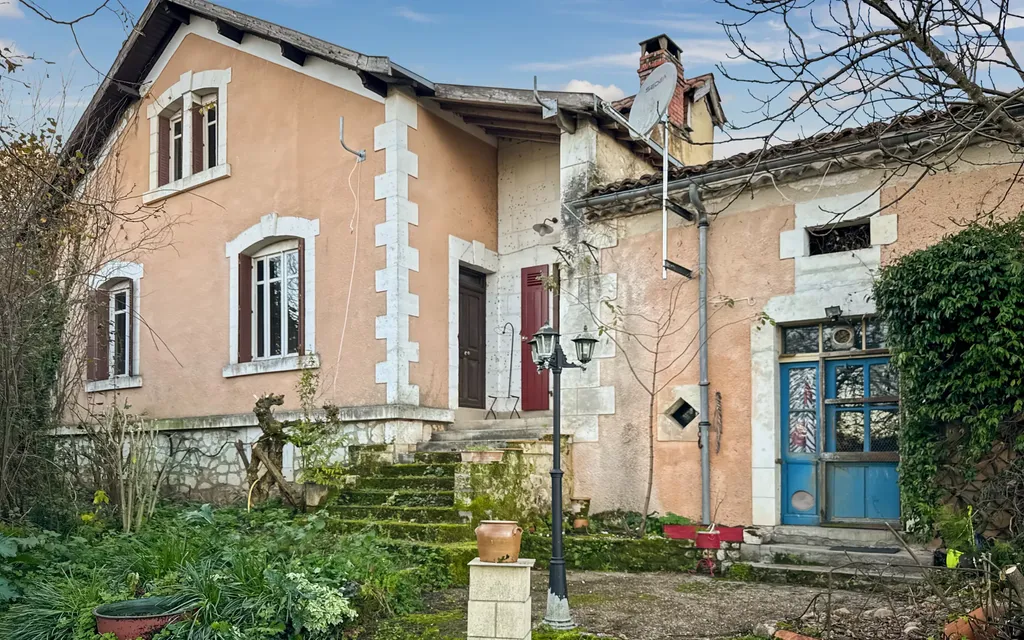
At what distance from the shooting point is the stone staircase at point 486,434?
930 centimetres

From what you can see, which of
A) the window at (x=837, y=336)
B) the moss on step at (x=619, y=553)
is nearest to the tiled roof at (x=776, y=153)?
the window at (x=837, y=336)

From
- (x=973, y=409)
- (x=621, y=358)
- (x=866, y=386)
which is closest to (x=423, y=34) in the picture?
(x=621, y=358)

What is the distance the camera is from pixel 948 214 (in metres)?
7.26

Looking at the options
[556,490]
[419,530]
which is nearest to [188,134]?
[419,530]

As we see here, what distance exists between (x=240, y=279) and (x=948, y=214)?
8075mm

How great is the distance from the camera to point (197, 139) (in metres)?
12.4

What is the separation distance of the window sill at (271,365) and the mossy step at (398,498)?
6.16ft

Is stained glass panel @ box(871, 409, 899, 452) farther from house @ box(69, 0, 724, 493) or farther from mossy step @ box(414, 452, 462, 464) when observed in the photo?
mossy step @ box(414, 452, 462, 464)

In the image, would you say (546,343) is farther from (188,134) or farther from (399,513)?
(188,134)

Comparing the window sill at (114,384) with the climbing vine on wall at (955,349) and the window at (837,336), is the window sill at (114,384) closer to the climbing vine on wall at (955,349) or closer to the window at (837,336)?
the window at (837,336)

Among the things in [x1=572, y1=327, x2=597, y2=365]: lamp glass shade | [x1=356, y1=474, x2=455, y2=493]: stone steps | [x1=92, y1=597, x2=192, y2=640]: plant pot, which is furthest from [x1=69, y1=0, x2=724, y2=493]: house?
[x1=92, y1=597, x2=192, y2=640]: plant pot

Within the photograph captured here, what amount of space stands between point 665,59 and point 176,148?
6.98m

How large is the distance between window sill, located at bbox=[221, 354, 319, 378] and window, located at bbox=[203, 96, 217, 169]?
9.90 ft

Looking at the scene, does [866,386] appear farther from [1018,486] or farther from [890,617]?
[890,617]
